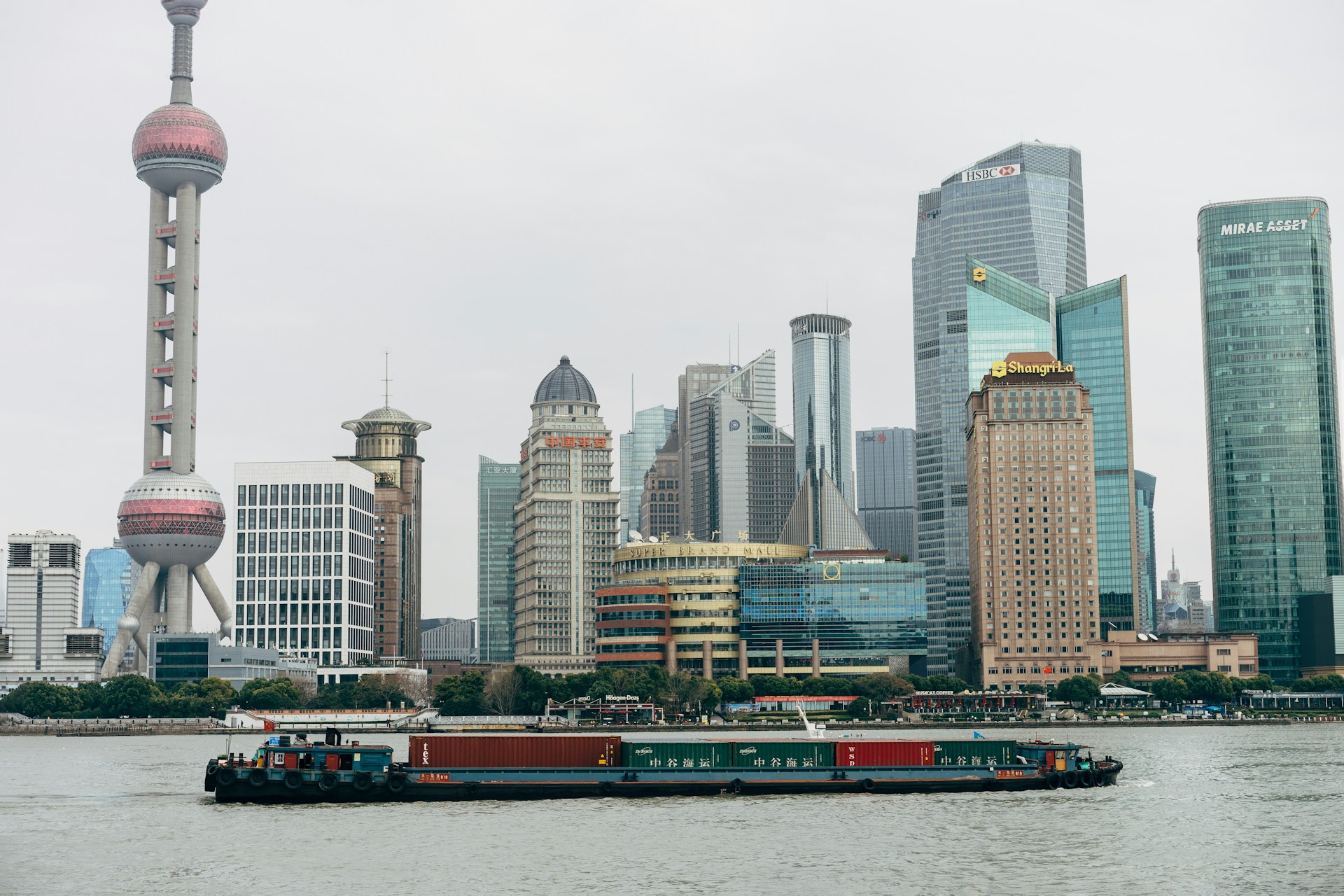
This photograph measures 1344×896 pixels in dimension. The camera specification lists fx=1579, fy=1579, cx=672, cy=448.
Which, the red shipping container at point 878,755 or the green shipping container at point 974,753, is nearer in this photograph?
the red shipping container at point 878,755

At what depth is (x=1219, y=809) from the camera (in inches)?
4838

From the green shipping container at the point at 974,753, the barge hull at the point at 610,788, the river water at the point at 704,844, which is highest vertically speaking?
the green shipping container at the point at 974,753

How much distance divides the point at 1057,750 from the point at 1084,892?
2155 inches

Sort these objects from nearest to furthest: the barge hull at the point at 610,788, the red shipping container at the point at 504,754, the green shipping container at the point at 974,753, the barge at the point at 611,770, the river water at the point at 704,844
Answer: the river water at the point at 704,844
the barge hull at the point at 610,788
the barge at the point at 611,770
the red shipping container at the point at 504,754
the green shipping container at the point at 974,753

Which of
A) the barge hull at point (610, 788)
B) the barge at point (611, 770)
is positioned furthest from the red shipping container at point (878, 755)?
the barge hull at point (610, 788)

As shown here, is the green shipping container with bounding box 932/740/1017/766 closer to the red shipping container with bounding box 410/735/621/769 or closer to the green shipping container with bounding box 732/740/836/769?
the green shipping container with bounding box 732/740/836/769

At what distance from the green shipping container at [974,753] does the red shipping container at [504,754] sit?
27714mm

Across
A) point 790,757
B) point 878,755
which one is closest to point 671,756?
point 790,757

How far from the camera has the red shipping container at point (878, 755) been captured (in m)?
133

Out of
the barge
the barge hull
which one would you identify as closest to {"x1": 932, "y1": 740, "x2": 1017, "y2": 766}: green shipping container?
the barge

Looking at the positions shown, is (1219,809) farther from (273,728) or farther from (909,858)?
(273,728)

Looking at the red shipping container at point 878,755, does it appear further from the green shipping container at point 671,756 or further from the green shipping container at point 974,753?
the green shipping container at point 671,756

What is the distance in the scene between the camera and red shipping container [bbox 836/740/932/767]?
438ft

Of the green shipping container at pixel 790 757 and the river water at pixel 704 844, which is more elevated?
the green shipping container at pixel 790 757
